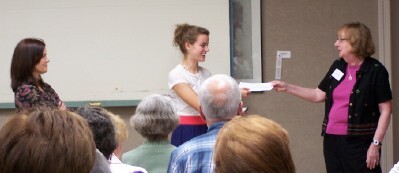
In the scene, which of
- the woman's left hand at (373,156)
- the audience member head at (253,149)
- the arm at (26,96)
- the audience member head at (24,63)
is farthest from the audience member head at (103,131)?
the woman's left hand at (373,156)

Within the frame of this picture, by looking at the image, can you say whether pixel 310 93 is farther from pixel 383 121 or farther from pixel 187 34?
pixel 187 34

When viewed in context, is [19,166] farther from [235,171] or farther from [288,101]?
[288,101]

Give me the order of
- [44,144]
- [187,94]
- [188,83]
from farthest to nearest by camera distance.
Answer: [188,83] < [187,94] < [44,144]

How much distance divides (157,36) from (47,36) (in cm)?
96

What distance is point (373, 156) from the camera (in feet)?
11.3

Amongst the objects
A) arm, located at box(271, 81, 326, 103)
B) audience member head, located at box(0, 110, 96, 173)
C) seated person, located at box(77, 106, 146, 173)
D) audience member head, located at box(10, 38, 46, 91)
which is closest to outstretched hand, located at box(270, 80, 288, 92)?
arm, located at box(271, 81, 326, 103)

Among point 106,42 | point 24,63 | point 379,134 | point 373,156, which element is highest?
point 106,42

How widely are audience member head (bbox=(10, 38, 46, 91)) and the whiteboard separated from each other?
1564 millimetres

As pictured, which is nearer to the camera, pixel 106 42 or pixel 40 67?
pixel 40 67

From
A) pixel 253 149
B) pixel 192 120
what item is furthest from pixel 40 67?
pixel 253 149

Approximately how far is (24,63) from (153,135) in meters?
1.05

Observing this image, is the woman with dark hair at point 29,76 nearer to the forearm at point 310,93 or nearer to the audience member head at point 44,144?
the forearm at point 310,93

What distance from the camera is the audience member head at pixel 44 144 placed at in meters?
1.18

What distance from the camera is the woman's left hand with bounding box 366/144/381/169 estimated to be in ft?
11.2
